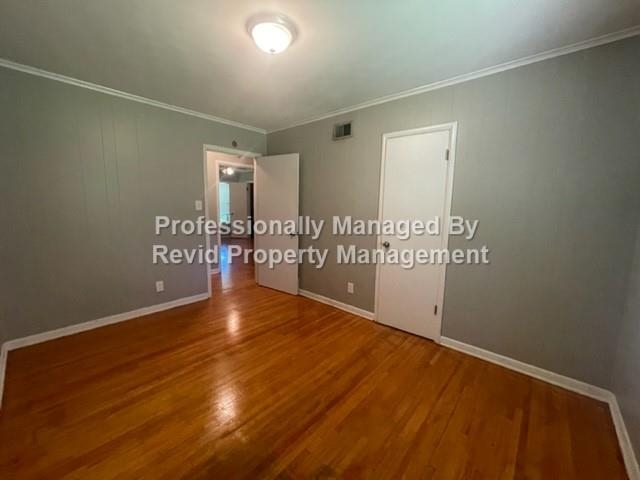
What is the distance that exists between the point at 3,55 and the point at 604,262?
4.63 metres

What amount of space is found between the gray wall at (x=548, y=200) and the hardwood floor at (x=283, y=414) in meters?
0.39

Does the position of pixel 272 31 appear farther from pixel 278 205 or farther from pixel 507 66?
pixel 278 205

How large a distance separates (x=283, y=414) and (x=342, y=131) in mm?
2835

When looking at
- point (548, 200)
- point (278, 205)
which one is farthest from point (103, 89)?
point (548, 200)

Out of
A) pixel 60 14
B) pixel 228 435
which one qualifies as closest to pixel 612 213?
pixel 228 435

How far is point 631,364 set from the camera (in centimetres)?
154

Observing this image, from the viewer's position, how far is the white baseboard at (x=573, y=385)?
140 centimetres

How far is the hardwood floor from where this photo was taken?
135 centimetres

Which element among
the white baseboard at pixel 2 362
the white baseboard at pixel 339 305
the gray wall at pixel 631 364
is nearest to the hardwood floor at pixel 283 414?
the white baseboard at pixel 2 362

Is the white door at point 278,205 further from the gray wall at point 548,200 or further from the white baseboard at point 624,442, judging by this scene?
the white baseboard at point 624,442

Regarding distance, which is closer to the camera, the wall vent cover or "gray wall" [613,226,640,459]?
"gray wall" [613,226,640,459]

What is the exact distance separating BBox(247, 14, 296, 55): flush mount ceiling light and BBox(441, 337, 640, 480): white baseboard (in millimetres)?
2755

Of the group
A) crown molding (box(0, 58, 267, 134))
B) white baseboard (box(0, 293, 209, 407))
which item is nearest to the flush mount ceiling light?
crown molding (box(0, 58, 267, 134))

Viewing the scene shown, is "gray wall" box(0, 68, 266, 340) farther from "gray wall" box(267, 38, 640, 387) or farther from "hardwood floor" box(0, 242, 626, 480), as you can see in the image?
"gray wall" box(267, 38, 640, 387)
